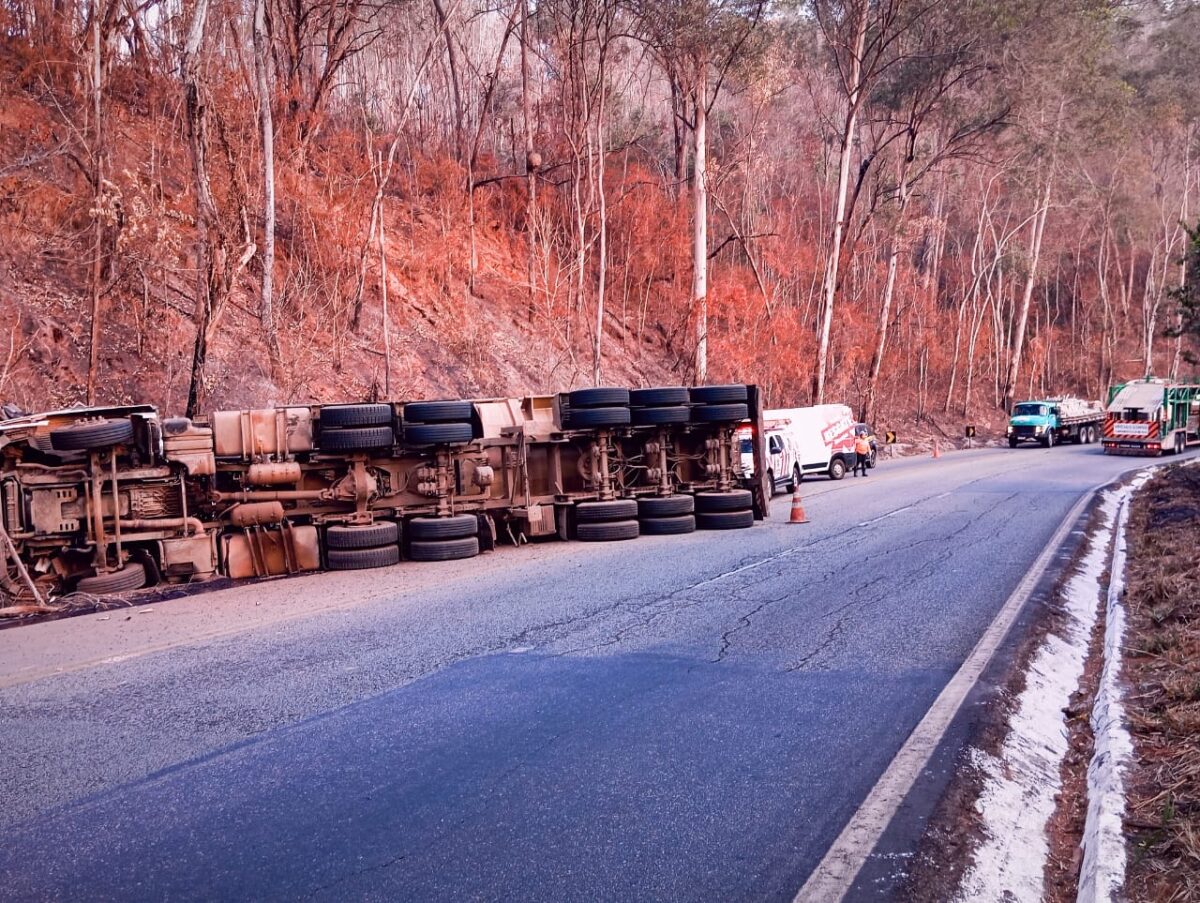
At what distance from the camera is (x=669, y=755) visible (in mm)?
5461

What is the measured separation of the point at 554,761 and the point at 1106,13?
3967 cm

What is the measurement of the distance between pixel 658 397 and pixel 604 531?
235 centimetres

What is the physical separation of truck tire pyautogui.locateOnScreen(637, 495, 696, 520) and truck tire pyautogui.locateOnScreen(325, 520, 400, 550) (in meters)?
4.32

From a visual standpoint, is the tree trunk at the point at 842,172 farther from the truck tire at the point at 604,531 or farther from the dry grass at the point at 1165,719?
the dry grass at the point at 1165,719

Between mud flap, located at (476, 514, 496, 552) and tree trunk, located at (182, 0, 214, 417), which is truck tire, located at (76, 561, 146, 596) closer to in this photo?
mud flap, located at (476, 514, 496, 552)

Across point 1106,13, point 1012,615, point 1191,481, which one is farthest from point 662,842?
point 1106,13

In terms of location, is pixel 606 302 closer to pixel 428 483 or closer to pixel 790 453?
pixel 790 453

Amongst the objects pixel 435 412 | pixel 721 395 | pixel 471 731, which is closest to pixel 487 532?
pixel 435 412

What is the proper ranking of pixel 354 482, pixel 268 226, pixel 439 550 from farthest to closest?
pixel 268 226 → pixel 439 550 → pixel 354 482

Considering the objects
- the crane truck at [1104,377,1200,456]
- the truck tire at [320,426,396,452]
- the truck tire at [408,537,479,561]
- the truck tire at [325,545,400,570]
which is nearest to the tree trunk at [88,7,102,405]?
the truck tire at [320,426,396,452]

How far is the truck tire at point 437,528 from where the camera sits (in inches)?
503

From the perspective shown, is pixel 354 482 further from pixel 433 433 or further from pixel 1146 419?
pixel 1146 419

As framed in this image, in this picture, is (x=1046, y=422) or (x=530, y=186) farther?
(x=1046, y=422)

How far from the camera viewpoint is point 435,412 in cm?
1297
